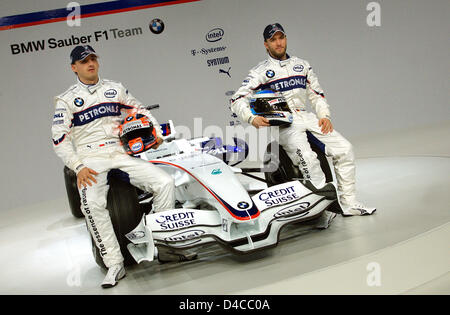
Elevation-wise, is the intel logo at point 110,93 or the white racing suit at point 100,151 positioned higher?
the intel logo at point 110,93

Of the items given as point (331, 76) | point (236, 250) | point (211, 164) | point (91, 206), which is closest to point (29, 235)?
point (91, 206)

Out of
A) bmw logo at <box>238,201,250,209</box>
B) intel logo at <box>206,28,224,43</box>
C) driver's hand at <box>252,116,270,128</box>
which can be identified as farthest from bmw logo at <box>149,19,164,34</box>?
bmw logo at <box>238,201,250,209</box>

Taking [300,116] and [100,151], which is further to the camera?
[300,116]

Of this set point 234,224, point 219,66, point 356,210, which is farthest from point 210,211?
point 219,66

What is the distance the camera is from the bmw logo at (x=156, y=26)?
8.54m

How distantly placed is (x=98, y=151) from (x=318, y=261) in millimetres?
2083

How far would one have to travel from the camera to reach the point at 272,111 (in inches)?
177

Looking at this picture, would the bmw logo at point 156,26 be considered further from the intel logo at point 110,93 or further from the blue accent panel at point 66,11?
the intel logo at point 110,93

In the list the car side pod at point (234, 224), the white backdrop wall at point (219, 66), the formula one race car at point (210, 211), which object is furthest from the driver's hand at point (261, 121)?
the white backdrop wall at point (219, 66)

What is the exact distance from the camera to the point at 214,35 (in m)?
8.82

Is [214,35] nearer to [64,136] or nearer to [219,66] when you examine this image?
[219,66]

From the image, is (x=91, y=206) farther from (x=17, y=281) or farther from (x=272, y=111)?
(x=272, y=111)

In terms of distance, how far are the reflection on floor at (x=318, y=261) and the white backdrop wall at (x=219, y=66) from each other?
2816 mm

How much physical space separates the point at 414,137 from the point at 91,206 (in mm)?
6430
